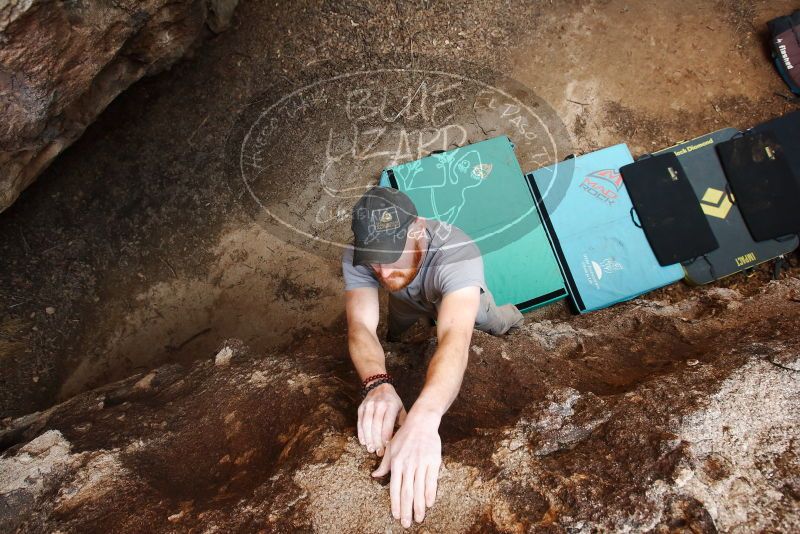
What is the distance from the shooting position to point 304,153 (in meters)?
4.03

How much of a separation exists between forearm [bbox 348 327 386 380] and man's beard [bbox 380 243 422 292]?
234 mm

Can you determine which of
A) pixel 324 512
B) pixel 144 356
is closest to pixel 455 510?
pixel 324 512

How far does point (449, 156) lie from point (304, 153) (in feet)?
3.81

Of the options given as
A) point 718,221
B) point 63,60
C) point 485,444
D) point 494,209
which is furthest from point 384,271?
point 718,221

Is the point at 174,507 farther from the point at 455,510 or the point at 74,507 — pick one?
the point at 455,510

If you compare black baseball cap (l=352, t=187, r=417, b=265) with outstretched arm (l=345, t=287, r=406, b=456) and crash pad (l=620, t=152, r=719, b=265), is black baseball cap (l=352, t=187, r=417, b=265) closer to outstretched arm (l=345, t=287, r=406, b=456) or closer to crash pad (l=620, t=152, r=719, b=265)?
outstretched arm (l=345, t=287, r=406, b=456)

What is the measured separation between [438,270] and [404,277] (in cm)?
18

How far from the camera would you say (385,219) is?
2.14 meters

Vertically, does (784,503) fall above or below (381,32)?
below

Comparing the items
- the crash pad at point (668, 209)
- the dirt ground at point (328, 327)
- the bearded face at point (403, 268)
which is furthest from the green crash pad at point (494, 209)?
the bearded face at point (403, 268)

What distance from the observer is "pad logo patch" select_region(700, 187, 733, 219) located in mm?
3770

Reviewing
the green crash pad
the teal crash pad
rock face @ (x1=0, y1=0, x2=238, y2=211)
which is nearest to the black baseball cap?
the green crash pad

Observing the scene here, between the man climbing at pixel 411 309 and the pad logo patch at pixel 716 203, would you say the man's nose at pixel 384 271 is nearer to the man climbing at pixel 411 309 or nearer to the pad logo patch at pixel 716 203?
the man climbing at pixel 411 309

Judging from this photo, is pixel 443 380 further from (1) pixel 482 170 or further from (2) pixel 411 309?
(1) pixel 482 170
